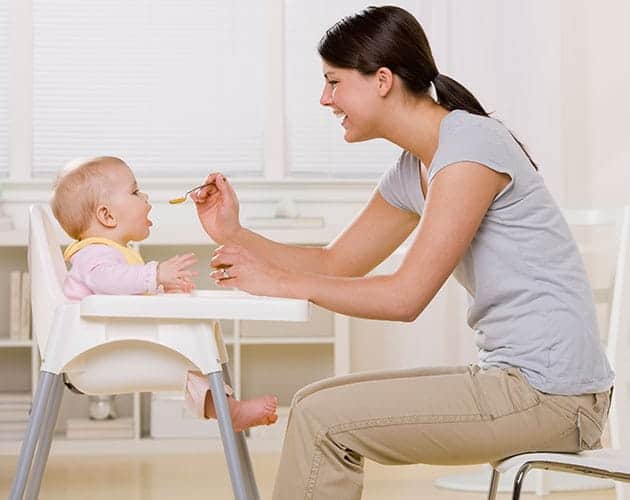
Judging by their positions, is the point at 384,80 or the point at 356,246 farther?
the point at 356,246

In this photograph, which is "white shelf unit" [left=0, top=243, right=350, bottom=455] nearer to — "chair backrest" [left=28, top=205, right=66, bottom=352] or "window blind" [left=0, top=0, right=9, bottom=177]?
"window blind" [left=0, top=0, right=9, bottom=177]

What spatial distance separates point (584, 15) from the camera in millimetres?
4266

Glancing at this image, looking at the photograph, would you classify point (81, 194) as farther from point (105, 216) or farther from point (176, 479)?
point (176, 479)

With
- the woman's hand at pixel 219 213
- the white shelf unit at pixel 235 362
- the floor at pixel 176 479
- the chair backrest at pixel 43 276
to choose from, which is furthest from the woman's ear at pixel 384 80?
the white shelf unit at pixel 235 362

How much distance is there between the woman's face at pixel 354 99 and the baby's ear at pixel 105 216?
0.42 metres

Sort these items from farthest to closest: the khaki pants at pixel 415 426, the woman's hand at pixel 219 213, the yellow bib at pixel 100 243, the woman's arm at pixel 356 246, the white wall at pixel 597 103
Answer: the white wall at pixel 597 103 → the woman's arm at pixel 356 246 → the woman's hand at pixel 219 213 → the yellow bib at pixel 100 243 → the khaki pants at pixel 415 426

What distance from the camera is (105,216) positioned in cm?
208

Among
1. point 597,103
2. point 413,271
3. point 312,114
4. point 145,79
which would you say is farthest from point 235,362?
point 413,271

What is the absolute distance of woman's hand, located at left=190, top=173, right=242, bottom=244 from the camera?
6.98 ft

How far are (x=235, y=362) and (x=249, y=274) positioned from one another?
2487 mm

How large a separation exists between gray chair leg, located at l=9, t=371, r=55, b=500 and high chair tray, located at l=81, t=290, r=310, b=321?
135 millimetres

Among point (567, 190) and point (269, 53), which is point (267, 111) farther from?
point (567, 190)

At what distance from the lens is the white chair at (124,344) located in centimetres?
171

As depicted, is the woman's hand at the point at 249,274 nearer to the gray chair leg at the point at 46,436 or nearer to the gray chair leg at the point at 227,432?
the gray chair leg at the point at 227,432
